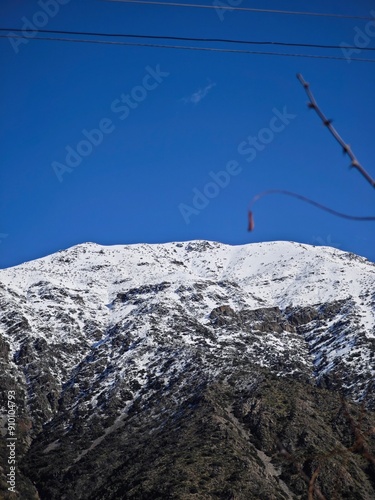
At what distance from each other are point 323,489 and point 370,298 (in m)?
72.5

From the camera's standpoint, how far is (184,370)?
106812 mm

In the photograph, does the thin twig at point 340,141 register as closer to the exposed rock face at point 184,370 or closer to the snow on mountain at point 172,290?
the exposed rock face at point 184,370

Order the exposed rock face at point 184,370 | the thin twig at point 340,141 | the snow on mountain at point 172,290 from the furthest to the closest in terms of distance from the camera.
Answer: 1. the snow on mountain at point 172,290
2. the exposed rock face at point 184,370
3. the thin twig at point 340,141

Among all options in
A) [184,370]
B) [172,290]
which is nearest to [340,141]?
[184,370]

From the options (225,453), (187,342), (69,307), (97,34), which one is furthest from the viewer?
(69,307)

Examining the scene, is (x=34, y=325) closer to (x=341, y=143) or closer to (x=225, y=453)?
(x=225, y=453)

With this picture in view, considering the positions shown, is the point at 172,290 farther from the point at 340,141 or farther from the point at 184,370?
the point at 340,141

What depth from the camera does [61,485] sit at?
8150cm

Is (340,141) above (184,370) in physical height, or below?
below

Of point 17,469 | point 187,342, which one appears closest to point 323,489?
point 17,469

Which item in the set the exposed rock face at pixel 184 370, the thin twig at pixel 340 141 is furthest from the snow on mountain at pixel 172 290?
the thin twig at pixel 340 141

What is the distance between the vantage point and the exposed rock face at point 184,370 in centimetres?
7438

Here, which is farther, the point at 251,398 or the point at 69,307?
the point at 69,307

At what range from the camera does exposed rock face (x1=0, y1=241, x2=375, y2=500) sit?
74375mm
